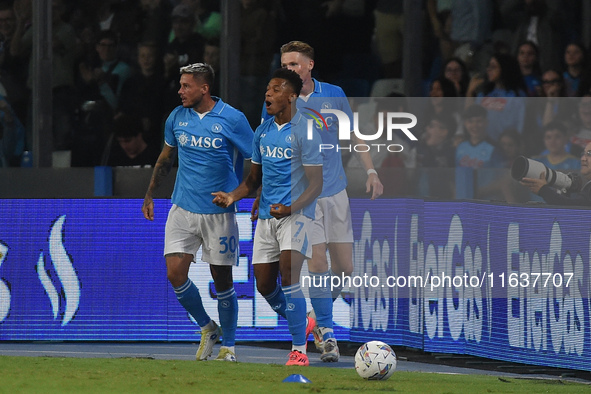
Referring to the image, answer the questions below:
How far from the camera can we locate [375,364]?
22.4 ft

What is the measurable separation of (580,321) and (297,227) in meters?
2.01

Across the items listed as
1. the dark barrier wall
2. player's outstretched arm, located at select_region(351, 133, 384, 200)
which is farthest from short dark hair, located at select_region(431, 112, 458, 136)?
player's outstretched arm, located at select_region(351, 133, 384, 200)

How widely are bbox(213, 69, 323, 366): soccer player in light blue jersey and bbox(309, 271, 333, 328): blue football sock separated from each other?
0.44m

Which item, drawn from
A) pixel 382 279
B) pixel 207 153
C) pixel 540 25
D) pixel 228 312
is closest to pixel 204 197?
pixel 207 153

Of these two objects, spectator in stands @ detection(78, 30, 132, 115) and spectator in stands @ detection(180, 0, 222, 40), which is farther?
spectator in stands @ detection(78, 30, 132, 115)

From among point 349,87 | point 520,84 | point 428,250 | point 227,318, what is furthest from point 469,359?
point 349,87

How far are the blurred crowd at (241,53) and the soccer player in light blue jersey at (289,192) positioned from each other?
3.25m

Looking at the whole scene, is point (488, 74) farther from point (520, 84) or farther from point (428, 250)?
point (428, 250)

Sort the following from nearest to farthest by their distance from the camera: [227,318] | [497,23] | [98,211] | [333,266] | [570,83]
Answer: [227,318] < [333,266] < [98,211] < [570,83] < [497,23]

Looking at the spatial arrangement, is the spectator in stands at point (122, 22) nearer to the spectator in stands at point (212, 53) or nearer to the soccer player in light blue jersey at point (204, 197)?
the spectator in stands at point (212, 53)

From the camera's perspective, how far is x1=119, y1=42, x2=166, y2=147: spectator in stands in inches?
455

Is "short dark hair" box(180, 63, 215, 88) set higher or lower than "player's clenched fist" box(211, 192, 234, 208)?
higher

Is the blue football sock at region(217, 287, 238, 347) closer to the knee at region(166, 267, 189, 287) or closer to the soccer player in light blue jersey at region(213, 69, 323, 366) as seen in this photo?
the knee at region(166, 267, 189, 287)

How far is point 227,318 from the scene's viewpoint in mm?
8203
